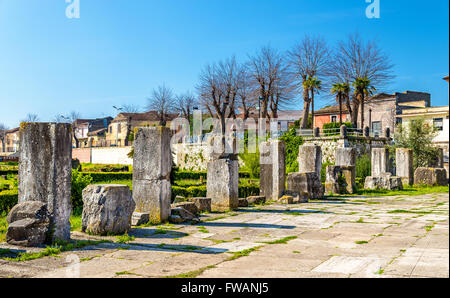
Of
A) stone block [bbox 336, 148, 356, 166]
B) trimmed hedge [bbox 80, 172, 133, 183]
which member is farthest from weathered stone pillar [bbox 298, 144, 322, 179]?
trimmed hedge [bbox 80, 172, 133, 183]

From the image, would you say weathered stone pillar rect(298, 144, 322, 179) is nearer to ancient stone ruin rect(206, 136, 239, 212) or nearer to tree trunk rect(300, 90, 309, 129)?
ancient stone ruin rect(206, 136, 239, 212)

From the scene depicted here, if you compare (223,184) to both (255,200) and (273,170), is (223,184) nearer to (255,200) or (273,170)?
(255,200)

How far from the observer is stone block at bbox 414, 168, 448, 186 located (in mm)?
22812

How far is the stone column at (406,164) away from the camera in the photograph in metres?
23.0

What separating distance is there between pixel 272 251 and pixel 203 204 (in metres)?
5.17

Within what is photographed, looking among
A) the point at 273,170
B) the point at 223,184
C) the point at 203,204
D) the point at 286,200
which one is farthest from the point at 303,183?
the point at 203,204

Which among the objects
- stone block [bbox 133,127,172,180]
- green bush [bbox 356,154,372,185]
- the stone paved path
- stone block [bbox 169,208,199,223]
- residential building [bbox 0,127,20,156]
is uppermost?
residential building [bbox 0,127,20,156]

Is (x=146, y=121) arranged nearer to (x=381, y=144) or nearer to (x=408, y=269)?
(x=381, y=144)

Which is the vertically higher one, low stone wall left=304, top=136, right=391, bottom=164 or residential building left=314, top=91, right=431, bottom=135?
residential building left=314, top=91, right=431, bottom=135

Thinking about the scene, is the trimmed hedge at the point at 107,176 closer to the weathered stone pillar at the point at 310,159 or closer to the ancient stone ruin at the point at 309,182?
the weathered stone pillar at the point at 310,159

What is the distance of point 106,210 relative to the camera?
7.55 m

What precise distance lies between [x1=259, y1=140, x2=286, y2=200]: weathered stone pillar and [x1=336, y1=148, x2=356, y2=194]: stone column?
14.7ft
